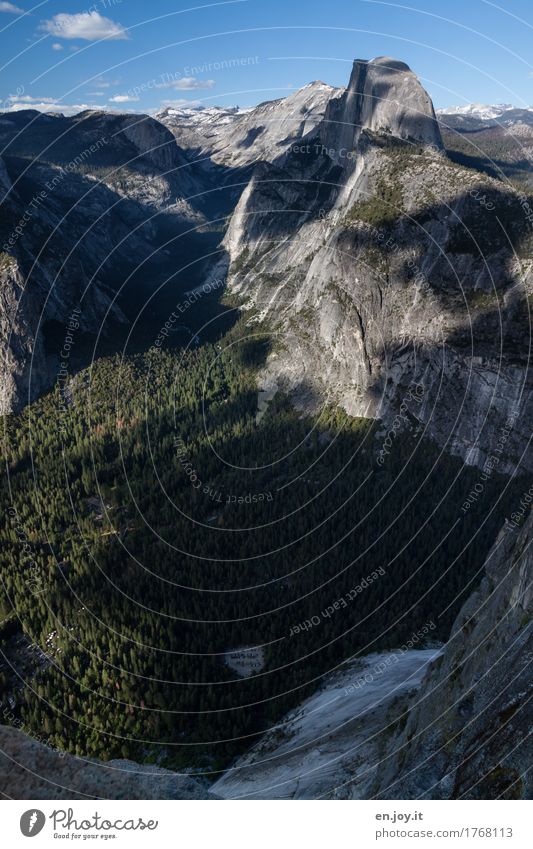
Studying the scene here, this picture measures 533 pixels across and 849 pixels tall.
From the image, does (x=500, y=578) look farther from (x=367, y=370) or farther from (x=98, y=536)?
(x=367, y=370)

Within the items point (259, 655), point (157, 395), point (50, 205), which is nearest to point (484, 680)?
point (259, 655)
